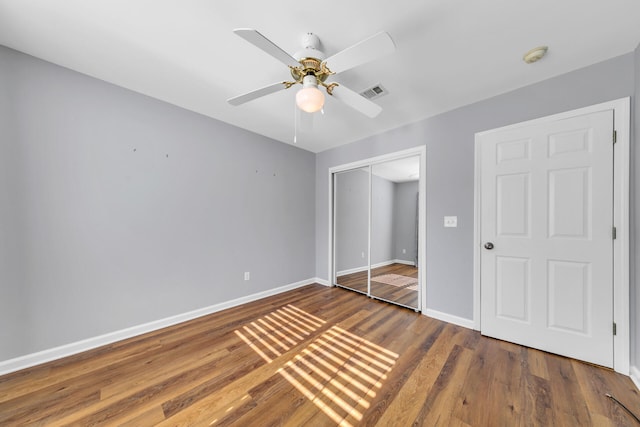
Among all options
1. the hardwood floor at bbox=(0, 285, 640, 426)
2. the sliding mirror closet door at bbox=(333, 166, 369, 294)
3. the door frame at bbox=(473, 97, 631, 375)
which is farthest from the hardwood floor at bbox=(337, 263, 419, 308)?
the door frame at bbox=(473, 97, 631, 375)

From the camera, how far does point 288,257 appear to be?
12.6ft

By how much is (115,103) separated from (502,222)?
4082mm

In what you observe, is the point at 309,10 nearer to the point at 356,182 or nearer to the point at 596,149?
the point at 596,149

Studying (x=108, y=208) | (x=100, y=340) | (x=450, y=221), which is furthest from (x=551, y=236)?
(x=100, y=340)

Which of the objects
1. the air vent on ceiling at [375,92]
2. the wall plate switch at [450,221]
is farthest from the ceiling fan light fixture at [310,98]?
the wall plate switch at [450,221]

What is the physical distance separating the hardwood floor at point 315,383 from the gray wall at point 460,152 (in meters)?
0.54

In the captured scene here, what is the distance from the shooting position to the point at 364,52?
4.45 ft

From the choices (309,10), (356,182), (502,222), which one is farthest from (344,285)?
(309,10)

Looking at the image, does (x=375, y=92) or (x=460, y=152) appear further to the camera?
(x=460, y=152)

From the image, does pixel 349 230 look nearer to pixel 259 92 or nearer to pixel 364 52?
pixel 259 92

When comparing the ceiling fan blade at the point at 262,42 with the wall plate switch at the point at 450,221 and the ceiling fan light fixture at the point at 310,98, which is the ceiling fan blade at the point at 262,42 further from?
the wall plate switch at the point at 450,221

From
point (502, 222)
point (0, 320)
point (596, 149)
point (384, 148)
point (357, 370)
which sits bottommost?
point (357, 370)

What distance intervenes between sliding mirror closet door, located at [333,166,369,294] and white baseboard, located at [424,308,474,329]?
127 cm

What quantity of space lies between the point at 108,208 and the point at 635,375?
4586 mm
